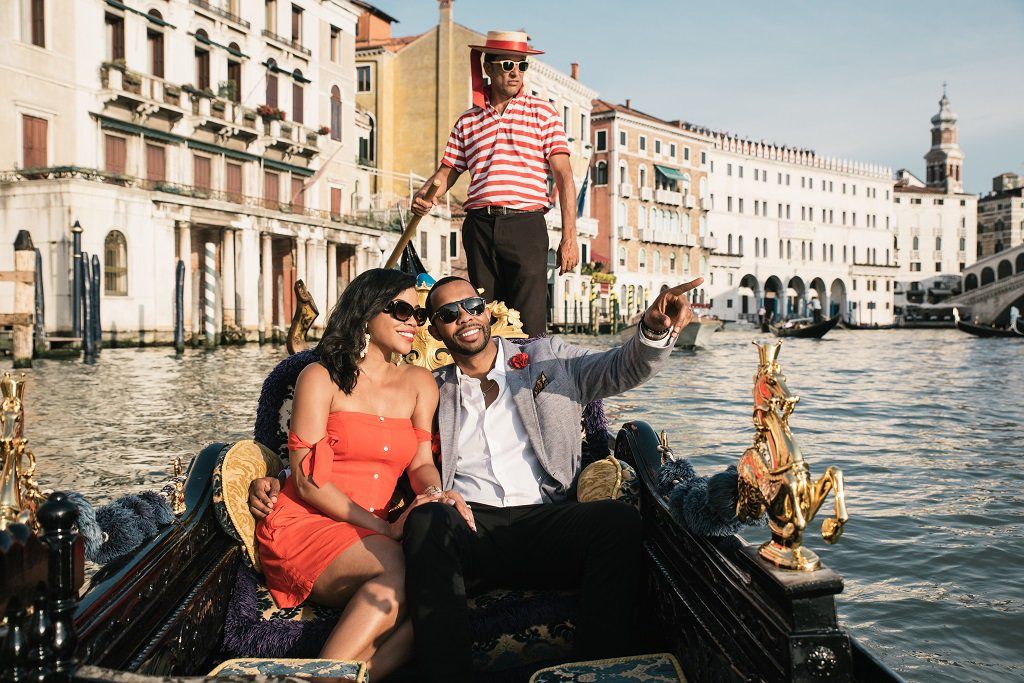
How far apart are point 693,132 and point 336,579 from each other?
4082 cm

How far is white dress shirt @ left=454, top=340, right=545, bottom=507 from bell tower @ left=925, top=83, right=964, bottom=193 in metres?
65.3

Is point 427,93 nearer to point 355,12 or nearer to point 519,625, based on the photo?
point 355,12

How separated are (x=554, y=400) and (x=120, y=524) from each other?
1.02 metres

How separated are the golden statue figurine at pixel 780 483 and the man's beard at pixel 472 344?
88 centimetres

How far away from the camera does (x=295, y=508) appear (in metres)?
2.02

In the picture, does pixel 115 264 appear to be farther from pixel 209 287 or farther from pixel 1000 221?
pixel 1000 221

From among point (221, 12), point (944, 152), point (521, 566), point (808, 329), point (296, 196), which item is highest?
point (944, 152)

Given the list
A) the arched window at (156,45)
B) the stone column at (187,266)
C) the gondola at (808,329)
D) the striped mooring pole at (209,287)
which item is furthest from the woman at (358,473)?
the gondola at (808,329)

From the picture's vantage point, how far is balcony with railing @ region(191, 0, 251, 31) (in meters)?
18.5

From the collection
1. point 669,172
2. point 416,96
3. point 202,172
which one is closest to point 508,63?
point 202,172

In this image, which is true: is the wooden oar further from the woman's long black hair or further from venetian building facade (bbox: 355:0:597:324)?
venetian building facade (bbox: 355:0:597:324)

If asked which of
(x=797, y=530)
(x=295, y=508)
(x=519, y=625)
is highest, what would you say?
(x=797, y=530)

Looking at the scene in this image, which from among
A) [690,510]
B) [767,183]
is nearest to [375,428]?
[690,510]

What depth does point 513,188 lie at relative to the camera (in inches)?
121
